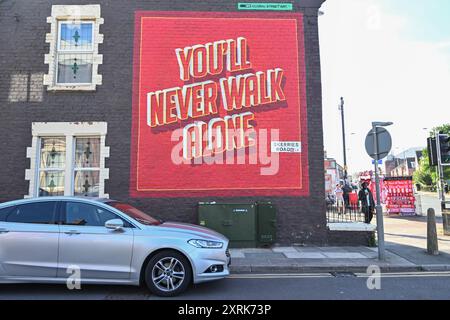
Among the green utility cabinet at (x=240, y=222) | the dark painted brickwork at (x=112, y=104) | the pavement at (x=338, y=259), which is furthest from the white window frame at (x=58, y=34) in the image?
the pavement at (x=338, y=259)

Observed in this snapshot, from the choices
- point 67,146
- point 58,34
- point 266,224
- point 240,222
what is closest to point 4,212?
point 67,146

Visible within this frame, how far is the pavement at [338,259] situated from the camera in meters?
7.60

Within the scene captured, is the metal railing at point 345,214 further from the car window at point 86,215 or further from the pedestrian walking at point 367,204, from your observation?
the car window at point 86,215

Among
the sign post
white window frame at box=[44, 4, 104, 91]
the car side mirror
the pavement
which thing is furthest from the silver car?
white window frame at box=[44, 4, 104, 91]

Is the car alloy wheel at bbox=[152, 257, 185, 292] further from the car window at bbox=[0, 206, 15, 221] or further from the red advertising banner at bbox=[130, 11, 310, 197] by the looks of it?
the red advertising banner at bbox=[130, 11, 310, 197]

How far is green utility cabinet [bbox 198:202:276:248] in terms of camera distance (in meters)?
9.81

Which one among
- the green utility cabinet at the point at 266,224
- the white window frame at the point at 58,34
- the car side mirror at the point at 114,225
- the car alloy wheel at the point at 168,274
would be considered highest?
the white window frame at the point at 58,34

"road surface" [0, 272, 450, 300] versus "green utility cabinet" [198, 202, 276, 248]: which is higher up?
"green utility cabinet" [198, 202, 276, 248]

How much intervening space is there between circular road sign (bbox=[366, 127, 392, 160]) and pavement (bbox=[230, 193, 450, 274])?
2465 millimetres

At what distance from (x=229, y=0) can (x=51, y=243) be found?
877 cm

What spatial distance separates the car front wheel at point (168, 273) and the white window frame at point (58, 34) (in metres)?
6.76

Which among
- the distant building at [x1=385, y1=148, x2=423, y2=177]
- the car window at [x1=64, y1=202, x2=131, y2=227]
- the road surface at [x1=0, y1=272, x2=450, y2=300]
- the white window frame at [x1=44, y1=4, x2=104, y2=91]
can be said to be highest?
the distant building at [x1=385, y1=148, x2=423, y2=177]

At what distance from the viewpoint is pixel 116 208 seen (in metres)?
6.27

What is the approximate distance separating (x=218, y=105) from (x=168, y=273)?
612cm
